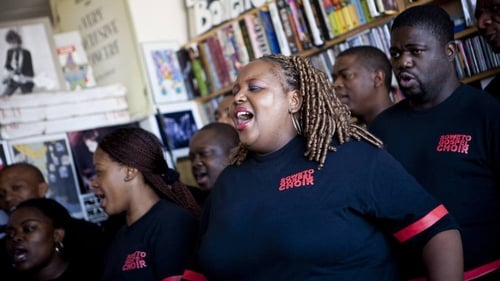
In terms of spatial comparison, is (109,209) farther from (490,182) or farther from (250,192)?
(490,182)

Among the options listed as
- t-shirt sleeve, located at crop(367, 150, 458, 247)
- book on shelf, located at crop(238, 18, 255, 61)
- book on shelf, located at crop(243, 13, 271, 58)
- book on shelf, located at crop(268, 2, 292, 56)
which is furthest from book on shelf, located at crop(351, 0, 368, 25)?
t-shirt sleeve, located at crop(367, 150, 458, 247)

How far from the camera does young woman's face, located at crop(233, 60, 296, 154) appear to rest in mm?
1972

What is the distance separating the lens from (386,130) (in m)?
2.49

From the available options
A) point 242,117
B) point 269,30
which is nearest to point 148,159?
point 242,117

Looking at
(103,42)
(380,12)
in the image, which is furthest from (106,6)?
(380,12)

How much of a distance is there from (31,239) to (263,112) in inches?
68.0

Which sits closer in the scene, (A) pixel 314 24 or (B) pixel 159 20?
(A) pixel 314 24

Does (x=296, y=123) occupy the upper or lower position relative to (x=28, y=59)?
lower

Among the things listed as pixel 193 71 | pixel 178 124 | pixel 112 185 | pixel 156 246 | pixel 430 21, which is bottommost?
pixel 156 246

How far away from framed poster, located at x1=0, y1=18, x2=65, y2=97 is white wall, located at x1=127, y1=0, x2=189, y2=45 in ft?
2.06

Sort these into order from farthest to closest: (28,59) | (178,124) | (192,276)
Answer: (178,124) < (28,59) < (192,276)

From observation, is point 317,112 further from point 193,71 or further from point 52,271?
point 193,71

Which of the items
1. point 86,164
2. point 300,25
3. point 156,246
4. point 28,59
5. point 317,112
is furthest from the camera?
point 28,59

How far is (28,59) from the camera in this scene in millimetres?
5027
